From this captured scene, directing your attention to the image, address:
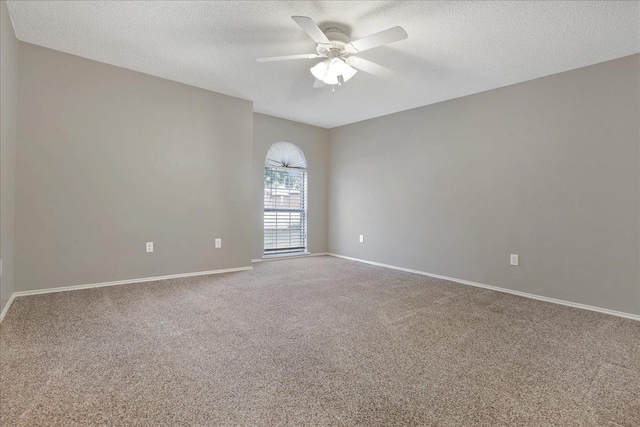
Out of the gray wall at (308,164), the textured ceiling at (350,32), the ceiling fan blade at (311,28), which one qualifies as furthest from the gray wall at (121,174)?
the ceiling fan blade at (311,28)

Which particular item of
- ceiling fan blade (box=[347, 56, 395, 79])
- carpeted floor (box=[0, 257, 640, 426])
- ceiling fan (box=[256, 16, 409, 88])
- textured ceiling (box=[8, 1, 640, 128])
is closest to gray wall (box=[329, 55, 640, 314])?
textured ceiling (box=[8, 1, 640, 128])

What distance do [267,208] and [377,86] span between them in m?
2.60

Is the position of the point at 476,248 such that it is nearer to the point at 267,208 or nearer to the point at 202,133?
the point at 267,208

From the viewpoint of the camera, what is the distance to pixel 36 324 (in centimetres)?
222

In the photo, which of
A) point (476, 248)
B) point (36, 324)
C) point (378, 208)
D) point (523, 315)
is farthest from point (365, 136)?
point (36, 324)

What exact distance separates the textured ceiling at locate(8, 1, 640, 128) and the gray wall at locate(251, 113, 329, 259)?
1371 millimetres

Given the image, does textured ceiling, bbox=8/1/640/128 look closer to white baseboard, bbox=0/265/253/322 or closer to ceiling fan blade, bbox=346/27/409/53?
ceiling fan blade, bbox=346/27/409/53

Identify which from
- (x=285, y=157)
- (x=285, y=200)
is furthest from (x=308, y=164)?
(x=285, y=200)

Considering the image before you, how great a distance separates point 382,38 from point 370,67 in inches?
37.0

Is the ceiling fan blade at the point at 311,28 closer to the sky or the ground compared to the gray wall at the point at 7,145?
closer to the sky

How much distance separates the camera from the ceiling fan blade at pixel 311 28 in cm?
198

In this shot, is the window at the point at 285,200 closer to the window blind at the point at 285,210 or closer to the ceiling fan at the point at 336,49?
the window blind at the point at 285,210

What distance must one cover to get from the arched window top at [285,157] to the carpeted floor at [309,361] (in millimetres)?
2729

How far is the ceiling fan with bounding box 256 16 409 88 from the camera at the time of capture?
213 centimetres
